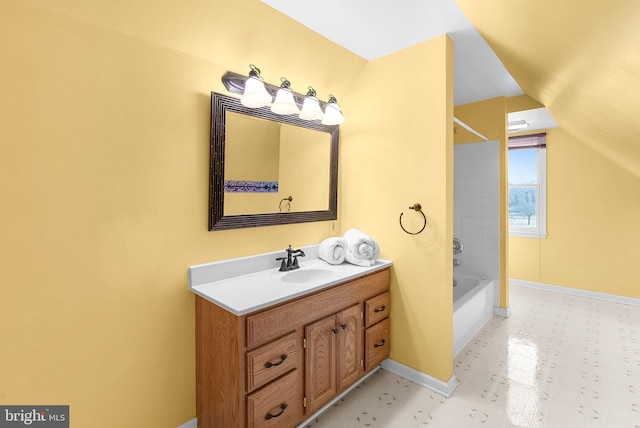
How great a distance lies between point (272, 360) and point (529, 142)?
4.55 m

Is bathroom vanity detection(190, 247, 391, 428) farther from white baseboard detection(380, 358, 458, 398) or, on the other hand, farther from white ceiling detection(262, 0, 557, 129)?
white ceiling detection(262, 0, 557, 129)

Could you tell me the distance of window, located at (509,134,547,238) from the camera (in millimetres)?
4137

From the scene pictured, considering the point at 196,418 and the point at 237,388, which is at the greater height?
the point at 237,388

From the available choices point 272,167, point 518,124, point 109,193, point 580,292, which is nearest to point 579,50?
point 272,167

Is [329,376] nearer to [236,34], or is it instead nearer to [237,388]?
[237,388]

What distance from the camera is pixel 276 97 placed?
1.84 meters

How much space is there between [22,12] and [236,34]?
90 centimetres

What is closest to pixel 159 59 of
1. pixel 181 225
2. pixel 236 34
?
pixel 236 34

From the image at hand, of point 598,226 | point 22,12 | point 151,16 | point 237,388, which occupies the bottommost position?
point 237,388

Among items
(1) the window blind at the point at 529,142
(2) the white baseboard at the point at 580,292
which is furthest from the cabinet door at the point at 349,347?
(1) the window blind at the point at 529,142

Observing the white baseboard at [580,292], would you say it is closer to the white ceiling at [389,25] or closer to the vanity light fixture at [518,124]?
the vanity light fixture at [518,124]

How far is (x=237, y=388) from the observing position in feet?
4.52

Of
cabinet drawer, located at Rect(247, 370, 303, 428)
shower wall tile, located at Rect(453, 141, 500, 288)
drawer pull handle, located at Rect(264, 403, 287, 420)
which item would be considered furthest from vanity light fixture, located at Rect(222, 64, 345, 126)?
shower wall tile, located at Rect(453, 141, 500, 288)

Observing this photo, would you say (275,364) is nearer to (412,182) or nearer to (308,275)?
(308,275)
